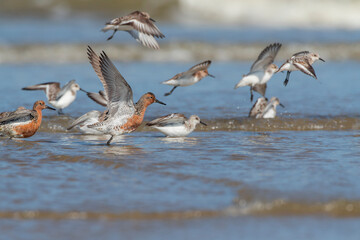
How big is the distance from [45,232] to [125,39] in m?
19.0

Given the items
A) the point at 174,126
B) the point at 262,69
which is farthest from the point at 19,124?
the point at 262,69

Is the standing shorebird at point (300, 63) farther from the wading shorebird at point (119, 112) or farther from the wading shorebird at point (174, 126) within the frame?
the wading shorebird at point (119, 112)

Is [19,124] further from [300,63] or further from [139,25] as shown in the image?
[300,63]

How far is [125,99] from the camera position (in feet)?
26.0

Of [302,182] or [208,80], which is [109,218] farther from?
[208,80]

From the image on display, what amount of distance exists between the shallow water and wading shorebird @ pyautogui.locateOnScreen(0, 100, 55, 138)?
0.13 m

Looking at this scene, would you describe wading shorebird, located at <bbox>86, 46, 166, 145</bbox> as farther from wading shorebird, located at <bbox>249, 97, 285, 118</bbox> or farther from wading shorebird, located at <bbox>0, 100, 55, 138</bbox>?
wading shorebird, located at <bbox>249, 97, 285, 118</bbox>

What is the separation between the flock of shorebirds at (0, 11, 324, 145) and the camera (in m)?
7.75

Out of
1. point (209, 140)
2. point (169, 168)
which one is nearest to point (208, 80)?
point (209, 140)

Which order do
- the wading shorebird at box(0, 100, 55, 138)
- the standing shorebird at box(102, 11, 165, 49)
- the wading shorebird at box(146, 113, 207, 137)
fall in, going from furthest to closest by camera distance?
the standing shorebird at box(102, 11, 165, 49) < the wading shorebird at box(146, 113, 207, 137) < the wading shorebird at box(0, 100, 55, 138)

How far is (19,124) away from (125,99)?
1509 mm

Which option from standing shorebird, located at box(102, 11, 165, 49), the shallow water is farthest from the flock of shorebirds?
the shallow water

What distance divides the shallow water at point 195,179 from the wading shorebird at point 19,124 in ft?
0.41

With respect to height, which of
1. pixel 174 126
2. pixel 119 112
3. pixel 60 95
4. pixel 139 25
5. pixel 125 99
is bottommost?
pixel 174 126
